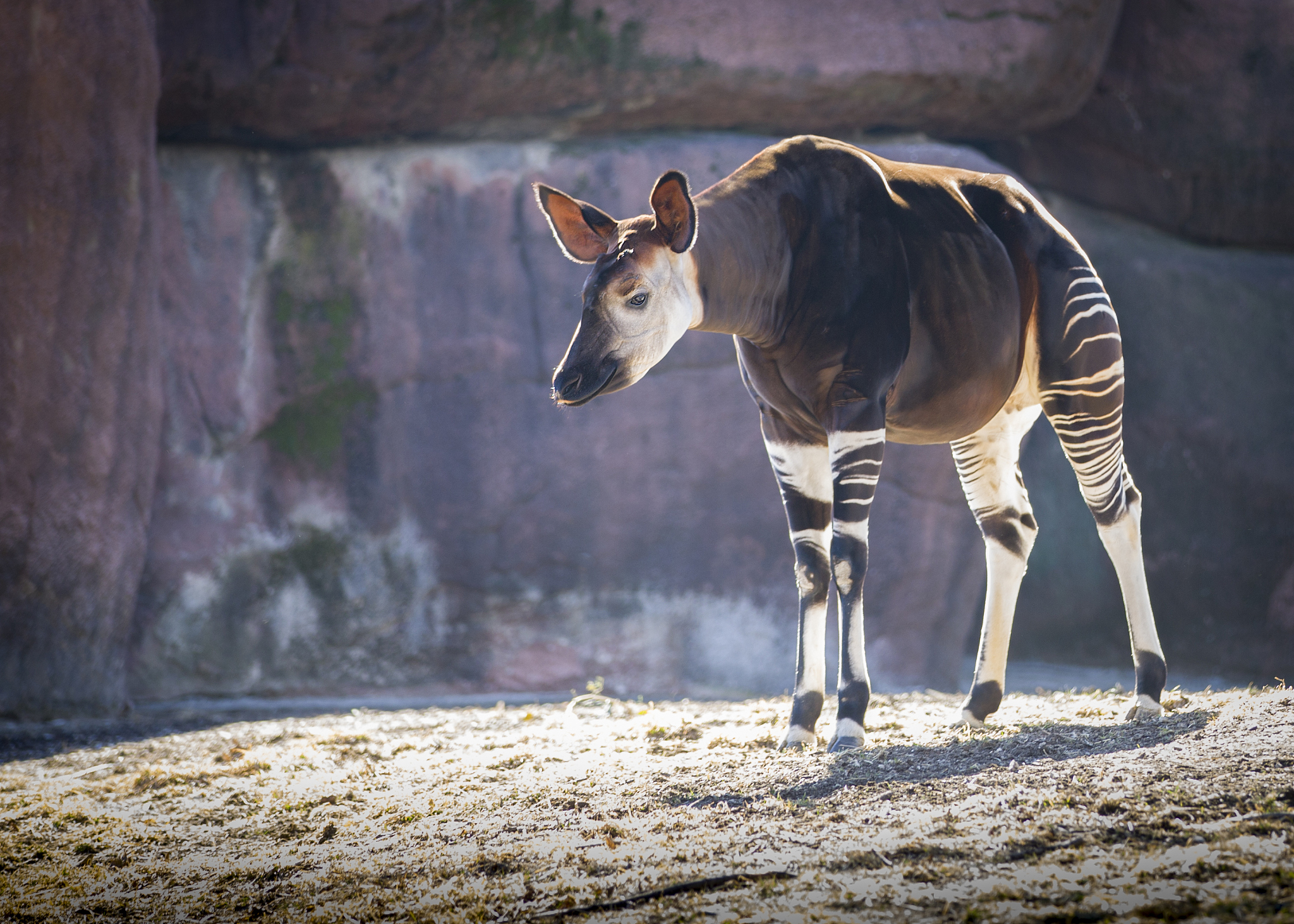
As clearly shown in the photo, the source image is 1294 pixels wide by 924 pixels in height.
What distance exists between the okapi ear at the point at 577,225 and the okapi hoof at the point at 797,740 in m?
1.48

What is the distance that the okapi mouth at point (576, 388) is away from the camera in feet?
9.45

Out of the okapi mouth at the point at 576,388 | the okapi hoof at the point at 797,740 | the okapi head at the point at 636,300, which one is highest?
the okapi head at the point at 636,300

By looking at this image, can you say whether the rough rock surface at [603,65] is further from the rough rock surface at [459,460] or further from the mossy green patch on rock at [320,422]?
the mossy green patch on rock at [320,422]

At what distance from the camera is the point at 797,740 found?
3.22 meters

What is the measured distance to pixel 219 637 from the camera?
5.55 metres

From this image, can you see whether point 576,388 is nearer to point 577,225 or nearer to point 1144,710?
point 577,225

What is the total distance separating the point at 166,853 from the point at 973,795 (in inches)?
75.3

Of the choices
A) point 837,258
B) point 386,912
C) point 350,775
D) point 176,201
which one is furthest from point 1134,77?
point 386,912

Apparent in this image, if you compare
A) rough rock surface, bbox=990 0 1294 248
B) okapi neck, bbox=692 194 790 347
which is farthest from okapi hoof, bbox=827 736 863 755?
rough rock surface, bbox=990 0 1294 248

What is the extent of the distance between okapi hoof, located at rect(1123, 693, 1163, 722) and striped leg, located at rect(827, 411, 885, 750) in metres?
0.87

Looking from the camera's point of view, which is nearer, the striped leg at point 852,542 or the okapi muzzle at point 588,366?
the okapi muzzle at point 588,366

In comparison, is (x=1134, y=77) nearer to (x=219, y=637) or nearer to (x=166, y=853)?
(x=219, y=637)

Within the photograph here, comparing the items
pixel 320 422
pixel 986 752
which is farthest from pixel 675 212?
pixel 320 422

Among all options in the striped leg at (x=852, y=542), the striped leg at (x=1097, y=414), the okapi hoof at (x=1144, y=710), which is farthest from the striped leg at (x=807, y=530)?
the okapi hoof at (x=1144, y=710)
